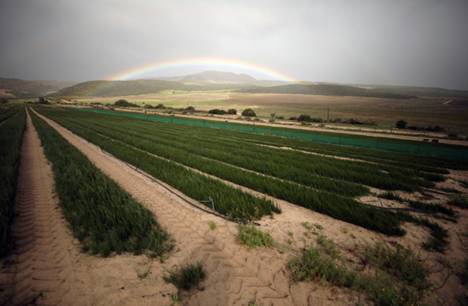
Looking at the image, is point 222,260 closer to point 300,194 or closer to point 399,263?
point 399,263

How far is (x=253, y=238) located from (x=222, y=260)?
2.99 ft

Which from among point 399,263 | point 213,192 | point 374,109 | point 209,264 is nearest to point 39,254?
point 209,264

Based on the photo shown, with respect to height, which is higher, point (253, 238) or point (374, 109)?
point (374, 109)

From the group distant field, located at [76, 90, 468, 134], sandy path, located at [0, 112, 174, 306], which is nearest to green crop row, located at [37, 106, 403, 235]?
sandy path, located at [0, 112, 174, 306]

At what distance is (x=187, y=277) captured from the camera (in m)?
3.50

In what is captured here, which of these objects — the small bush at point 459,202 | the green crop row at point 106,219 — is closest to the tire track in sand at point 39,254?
the green crop row at point 106,219

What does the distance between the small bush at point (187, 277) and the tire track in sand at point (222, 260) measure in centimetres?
17

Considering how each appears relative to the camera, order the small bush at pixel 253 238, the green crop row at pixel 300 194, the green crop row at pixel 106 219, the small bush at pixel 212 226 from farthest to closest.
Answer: the green crop row at pixel 300 194, the small bush at pixel 212 226, the small bush at pixel 253 238, the green crop row at pixel 106 219

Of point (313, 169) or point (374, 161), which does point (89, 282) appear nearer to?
point (313, 169)

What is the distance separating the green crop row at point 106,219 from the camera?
443 cm

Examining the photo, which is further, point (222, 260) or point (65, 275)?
point (222, 260)

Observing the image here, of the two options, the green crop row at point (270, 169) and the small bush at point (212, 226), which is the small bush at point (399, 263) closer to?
the small bush at point (212, 226)

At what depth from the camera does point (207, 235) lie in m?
5.02

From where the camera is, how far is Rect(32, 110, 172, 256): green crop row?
4.43m
